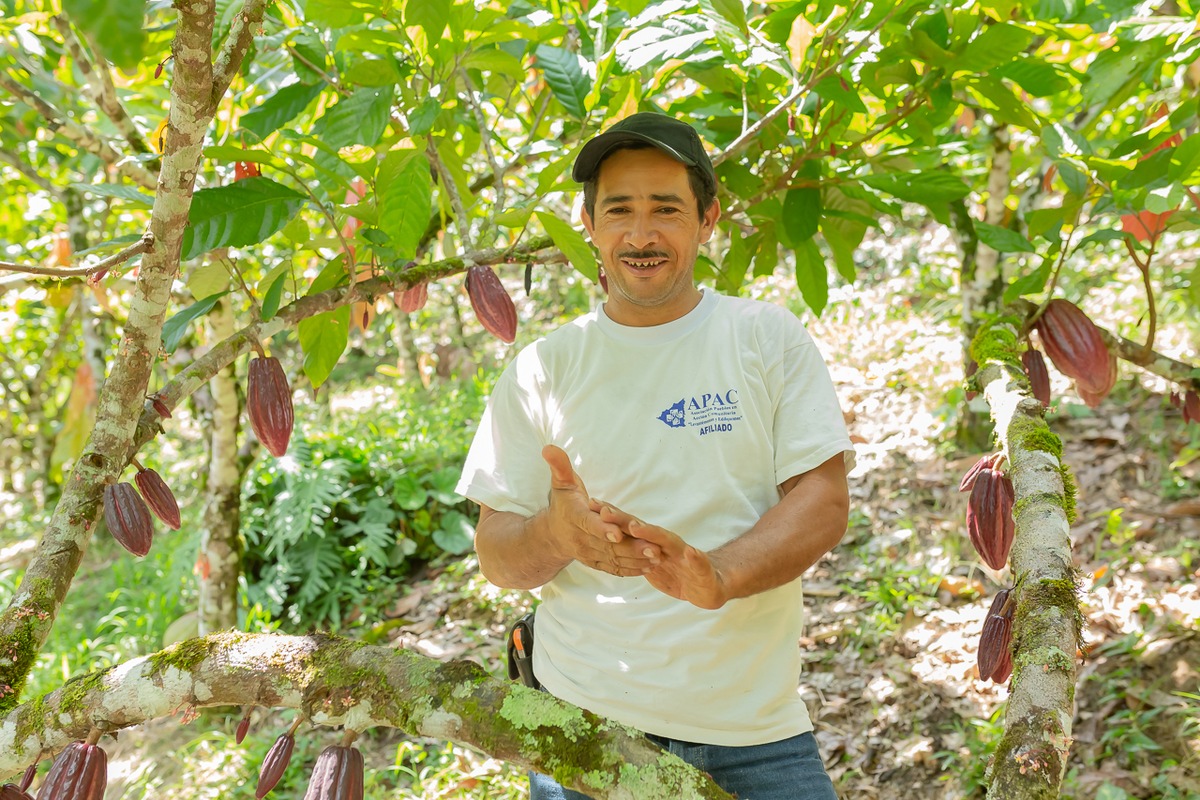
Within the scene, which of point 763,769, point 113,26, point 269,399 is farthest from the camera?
point 269,399

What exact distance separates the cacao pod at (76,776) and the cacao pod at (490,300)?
3.13 ft

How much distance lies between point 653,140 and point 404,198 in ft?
1.37

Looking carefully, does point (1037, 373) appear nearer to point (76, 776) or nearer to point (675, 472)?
point (675, 472)

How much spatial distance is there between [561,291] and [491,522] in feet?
18.2

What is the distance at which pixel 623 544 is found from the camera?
37.9 inches

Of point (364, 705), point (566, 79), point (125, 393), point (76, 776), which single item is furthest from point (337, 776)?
point (566, 79)

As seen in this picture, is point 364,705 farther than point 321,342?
No

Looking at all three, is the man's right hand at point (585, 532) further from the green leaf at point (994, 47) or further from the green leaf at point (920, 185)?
the green leaf at point (994, 47)

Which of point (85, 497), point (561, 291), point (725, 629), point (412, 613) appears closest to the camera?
point (85, 497)

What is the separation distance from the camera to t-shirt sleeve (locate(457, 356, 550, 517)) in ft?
4.54

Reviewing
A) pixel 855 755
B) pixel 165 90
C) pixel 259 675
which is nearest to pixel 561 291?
pixel 165 90

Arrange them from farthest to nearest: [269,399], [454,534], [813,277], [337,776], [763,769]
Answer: [454,534] → [813,277] → [269,399] → [763,769] → [337,776]

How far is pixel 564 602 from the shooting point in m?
1.37

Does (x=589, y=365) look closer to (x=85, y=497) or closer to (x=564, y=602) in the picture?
(x=564, y=602)
